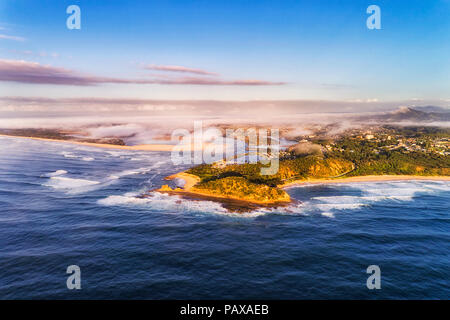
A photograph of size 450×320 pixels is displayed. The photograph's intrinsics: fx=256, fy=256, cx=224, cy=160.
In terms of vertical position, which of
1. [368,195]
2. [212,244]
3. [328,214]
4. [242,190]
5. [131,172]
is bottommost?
[212,244]

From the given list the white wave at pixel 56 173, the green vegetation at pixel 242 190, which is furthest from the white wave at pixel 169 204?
the white wave at pixel 56 173

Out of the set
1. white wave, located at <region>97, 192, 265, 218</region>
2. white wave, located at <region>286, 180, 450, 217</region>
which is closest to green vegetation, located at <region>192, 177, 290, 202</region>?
white wave, located at <region>97, 192, 265, 218</region>

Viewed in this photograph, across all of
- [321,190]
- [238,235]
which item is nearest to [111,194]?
[238,235]

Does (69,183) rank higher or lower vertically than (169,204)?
higher

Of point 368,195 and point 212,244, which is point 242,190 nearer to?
point 212,244

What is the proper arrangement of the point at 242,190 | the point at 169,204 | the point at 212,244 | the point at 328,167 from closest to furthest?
the point at 212,244 → the point at 169,204 → the point at 242,190 → the point at 328,167

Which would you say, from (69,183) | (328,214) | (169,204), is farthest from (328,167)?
(69,183)

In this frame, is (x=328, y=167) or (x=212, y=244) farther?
(x=328, y=167)
